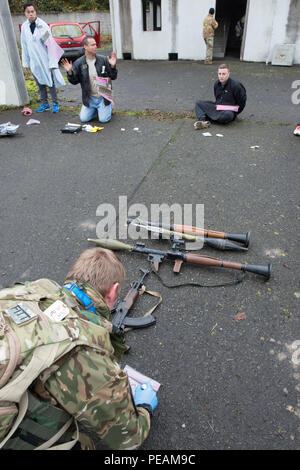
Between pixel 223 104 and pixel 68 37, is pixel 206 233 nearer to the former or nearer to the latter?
pixel 223 104

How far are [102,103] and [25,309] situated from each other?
6.48 metres

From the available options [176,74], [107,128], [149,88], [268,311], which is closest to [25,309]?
[268,311]

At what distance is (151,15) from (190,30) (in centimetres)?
210

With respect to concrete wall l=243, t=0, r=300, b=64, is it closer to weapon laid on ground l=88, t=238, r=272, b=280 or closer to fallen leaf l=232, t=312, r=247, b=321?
weapon laid on ground l=88, t=238, r=272, b=280

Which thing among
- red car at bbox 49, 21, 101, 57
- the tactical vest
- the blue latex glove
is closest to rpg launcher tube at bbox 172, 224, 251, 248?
the blue latex glove

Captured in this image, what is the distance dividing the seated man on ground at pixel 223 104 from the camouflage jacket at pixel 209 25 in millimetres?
7346

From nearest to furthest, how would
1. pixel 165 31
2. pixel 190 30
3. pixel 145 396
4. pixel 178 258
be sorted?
pixel 145 396
pixel 178 258
pixel 190 30
pixel 165 31

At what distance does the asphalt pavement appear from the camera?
2.10m

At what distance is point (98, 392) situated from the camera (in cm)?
133

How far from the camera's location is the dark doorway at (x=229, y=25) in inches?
589

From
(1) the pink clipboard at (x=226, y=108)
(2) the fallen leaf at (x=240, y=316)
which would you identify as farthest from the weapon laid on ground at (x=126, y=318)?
(1) the pink clipboard at (x=226, y=108)

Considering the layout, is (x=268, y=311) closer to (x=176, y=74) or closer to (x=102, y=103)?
(x=102, y=103)

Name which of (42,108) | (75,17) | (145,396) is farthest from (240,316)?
(75,17)

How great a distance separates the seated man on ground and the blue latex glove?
5.71 meters
